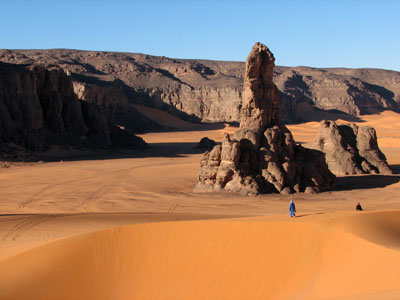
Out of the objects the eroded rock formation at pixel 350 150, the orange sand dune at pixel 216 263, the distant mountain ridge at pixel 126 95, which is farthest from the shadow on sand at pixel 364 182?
the distant mountain ridge at pixel 126 95

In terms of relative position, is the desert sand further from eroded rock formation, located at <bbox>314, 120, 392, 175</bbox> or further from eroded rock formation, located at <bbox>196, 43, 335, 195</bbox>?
eroded rock formation, located at <bbox>314, 120, 392, 175</bbox>

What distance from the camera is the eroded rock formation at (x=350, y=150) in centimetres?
2736

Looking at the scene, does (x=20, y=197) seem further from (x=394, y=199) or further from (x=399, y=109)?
(x=399, y=109)

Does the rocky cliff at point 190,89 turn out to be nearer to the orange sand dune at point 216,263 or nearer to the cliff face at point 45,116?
the cliff face at point 45,116

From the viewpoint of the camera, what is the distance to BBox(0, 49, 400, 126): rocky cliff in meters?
70.0

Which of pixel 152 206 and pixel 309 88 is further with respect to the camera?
pixel 309 88

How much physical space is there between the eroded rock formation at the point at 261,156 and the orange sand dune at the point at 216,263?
29.0ft

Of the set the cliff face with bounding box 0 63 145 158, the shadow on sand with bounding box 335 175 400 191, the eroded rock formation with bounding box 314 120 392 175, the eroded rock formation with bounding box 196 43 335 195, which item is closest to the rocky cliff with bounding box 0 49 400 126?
the cliff face with bounding box 0 63 145 158

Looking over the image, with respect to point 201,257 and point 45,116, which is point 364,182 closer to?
point 201,257

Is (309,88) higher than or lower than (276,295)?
higher

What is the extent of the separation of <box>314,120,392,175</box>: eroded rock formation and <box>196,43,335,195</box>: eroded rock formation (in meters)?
4.78

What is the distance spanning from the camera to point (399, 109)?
106 meters

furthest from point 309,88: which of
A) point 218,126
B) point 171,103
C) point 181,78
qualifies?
point 218,126

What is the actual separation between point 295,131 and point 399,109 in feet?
167
